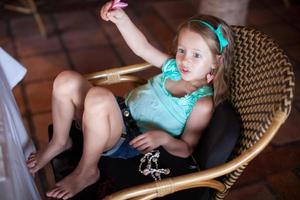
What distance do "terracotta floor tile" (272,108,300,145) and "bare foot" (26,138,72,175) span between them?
3.68 feet

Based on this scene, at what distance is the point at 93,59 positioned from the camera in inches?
100

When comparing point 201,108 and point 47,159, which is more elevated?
point 201,108

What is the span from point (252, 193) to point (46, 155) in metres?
0.91

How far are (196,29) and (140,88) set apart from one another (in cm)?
33

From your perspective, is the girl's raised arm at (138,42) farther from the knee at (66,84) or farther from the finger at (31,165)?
the finger at (31,165)

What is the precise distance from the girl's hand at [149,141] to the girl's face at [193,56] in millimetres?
218

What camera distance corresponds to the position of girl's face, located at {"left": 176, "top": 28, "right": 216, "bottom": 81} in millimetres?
1228

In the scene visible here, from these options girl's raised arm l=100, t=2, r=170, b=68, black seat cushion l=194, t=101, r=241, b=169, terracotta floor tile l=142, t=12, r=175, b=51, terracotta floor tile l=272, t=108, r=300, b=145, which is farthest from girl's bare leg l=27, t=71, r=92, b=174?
terracotta floor tile l=142, t=12, r=175, b=51

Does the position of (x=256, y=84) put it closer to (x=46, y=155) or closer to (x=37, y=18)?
(x=46, y=155)

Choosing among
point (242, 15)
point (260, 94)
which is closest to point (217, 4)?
point (242, 15)

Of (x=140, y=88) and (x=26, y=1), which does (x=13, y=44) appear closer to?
(x=26, y=1)

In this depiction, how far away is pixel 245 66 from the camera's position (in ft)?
4.01

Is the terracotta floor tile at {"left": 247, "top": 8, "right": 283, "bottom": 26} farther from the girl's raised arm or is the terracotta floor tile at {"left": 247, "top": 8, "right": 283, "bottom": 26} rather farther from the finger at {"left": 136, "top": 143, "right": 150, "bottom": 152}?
the finger at {"left": 136, "top": 143, "right": 150, "bottom": 152}

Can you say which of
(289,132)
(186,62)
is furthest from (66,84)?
(289,132)
